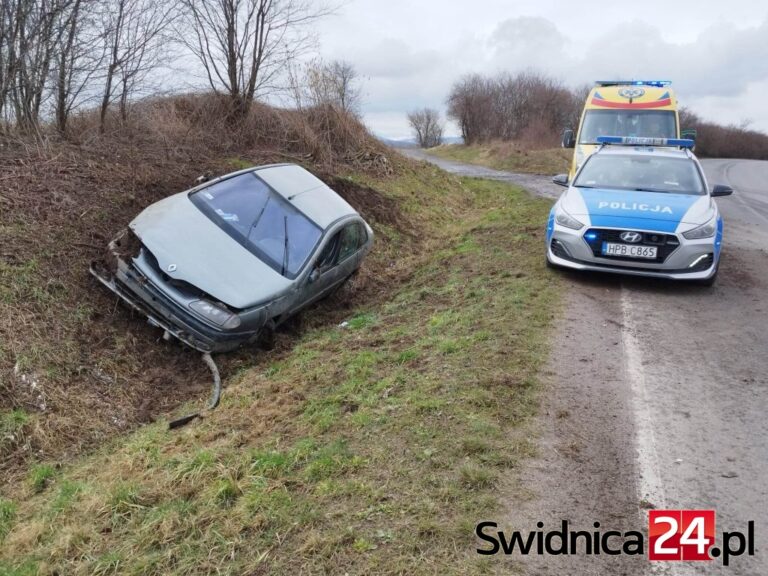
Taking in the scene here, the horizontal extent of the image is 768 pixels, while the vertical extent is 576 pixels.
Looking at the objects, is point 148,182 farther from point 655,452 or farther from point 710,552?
point 710,552

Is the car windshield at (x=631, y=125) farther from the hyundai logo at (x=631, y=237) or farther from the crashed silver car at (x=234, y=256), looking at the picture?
the crashed silver car at (x=234, y=256)

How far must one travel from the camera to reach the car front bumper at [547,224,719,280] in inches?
265

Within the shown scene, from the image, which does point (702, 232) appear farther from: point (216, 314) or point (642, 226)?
point (216, 314)

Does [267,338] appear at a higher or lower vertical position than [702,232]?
lower

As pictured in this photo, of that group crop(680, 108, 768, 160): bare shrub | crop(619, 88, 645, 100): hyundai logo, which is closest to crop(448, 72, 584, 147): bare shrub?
crop(680, 108, 768, 160): bare shrub

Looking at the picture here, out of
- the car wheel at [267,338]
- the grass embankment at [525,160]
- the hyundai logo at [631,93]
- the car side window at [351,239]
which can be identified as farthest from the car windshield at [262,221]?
the grass embankment at [525,160]

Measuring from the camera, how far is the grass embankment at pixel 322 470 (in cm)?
281

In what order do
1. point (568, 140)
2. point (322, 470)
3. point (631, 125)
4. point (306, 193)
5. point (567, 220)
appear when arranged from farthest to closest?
point (568, 140)
point (631, 125)
point (306, 193)
point (567, 220)
point (322, 470)

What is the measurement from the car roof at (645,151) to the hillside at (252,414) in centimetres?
190

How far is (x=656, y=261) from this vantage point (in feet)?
22.4

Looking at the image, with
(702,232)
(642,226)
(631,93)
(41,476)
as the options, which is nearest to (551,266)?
(642,226)

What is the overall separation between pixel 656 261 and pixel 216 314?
5.11 m

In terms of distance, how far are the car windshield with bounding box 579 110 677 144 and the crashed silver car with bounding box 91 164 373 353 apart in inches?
268

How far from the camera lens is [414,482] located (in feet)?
10.7
